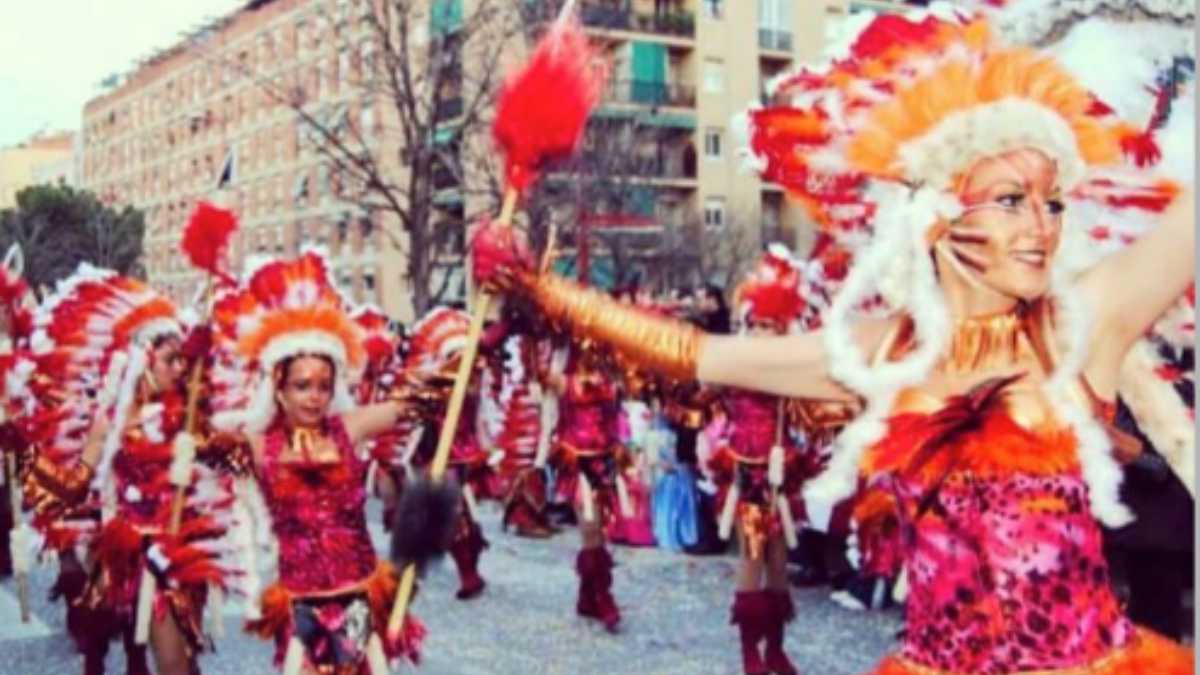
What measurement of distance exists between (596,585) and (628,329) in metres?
5.54

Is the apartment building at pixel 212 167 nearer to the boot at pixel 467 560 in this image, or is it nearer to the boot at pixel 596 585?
the boot at pixel 467 560

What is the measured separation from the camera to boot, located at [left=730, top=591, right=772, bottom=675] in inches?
269

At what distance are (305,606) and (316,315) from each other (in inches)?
42.9

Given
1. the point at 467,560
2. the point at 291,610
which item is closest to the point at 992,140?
the point at 291,610

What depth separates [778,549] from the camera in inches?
285

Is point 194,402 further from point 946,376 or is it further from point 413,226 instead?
point 413,226

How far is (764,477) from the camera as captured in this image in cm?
758

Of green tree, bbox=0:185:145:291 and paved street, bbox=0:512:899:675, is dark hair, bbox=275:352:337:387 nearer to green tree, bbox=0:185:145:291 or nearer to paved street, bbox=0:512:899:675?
paved street, bbox=0:512:899:675

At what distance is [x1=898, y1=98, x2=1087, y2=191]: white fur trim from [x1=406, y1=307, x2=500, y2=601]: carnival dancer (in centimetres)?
607

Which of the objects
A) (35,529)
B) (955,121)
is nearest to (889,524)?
(955,121)

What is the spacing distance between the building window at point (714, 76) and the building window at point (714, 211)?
10.5 ft

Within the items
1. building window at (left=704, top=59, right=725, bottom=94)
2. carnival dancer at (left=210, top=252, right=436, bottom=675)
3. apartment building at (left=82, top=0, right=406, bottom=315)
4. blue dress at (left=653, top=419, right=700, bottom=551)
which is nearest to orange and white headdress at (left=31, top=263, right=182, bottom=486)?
carnival dancer at (left=210, top=252, right=436, bottom=675)

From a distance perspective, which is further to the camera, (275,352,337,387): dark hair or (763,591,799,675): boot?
(763,591,799,675): boot

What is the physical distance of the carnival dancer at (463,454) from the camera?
9297mm
